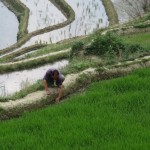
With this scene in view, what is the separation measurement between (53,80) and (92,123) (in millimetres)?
2161

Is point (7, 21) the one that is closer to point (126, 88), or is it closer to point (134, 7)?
point (134, 7)

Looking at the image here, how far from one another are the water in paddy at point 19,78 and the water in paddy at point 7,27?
13.7ft

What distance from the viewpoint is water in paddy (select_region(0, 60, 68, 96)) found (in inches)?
409

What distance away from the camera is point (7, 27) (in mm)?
17781

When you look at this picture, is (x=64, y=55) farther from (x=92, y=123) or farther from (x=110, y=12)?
(x=110, y=12)

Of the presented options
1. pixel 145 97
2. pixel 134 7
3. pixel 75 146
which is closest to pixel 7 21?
pixel 134 7

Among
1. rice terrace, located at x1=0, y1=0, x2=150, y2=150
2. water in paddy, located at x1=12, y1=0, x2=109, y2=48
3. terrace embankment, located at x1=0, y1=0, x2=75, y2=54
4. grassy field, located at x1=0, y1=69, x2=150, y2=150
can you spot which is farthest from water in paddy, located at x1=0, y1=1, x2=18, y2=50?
grassy field, located at x1=0, y1=69, x2=150, y2=150

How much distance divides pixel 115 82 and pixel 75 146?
8.40 feet

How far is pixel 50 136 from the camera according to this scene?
6059 mm

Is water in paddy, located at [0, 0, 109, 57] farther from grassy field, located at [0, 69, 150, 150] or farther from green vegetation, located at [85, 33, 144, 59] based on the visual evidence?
grassy field, located at [0, 69, 150, 150]

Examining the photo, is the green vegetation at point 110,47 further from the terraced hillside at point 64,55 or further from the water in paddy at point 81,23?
the water in paddy at point 81,23

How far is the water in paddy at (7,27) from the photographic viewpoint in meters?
16.4

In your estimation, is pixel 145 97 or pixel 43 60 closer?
pixel 145 97

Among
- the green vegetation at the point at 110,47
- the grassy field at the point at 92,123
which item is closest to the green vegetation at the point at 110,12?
the green vegetation at the point at 110,47
